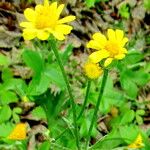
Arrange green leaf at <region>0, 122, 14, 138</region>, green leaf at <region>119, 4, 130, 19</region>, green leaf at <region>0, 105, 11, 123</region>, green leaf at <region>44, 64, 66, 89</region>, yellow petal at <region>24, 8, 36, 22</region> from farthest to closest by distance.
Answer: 1. green leaf at <region>119, 4, 130, 19</region>
2. green leaf at <region>0, 105, 11, 123</region>
3. green leaf at <region>0, 122, 14, 138</region>
4. green leaf at <region>44, 64, 66, 89</region>
5. yellow petal at <region>24, 8, 36, 22</region>

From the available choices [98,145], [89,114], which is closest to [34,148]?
[89,114]

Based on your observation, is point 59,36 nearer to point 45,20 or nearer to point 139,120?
point 45,20

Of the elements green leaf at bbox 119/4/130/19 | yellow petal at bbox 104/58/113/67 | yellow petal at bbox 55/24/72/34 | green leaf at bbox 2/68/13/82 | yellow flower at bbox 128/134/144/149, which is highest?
green leaf at bbox 119/4/130/19

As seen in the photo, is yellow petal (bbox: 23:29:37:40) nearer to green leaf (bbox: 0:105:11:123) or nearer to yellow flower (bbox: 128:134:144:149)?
yellow flower (bbox: 128:134:144:149)

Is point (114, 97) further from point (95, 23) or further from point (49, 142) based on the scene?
point (95, 23)

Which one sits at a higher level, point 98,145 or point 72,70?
point 72,70

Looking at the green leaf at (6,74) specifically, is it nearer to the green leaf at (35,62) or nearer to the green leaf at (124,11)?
the green leaf at (35,62)

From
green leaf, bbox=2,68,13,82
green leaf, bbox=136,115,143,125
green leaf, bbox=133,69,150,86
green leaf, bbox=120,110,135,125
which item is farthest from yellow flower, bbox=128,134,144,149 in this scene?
green leaf, bbox=2,68,13,82
